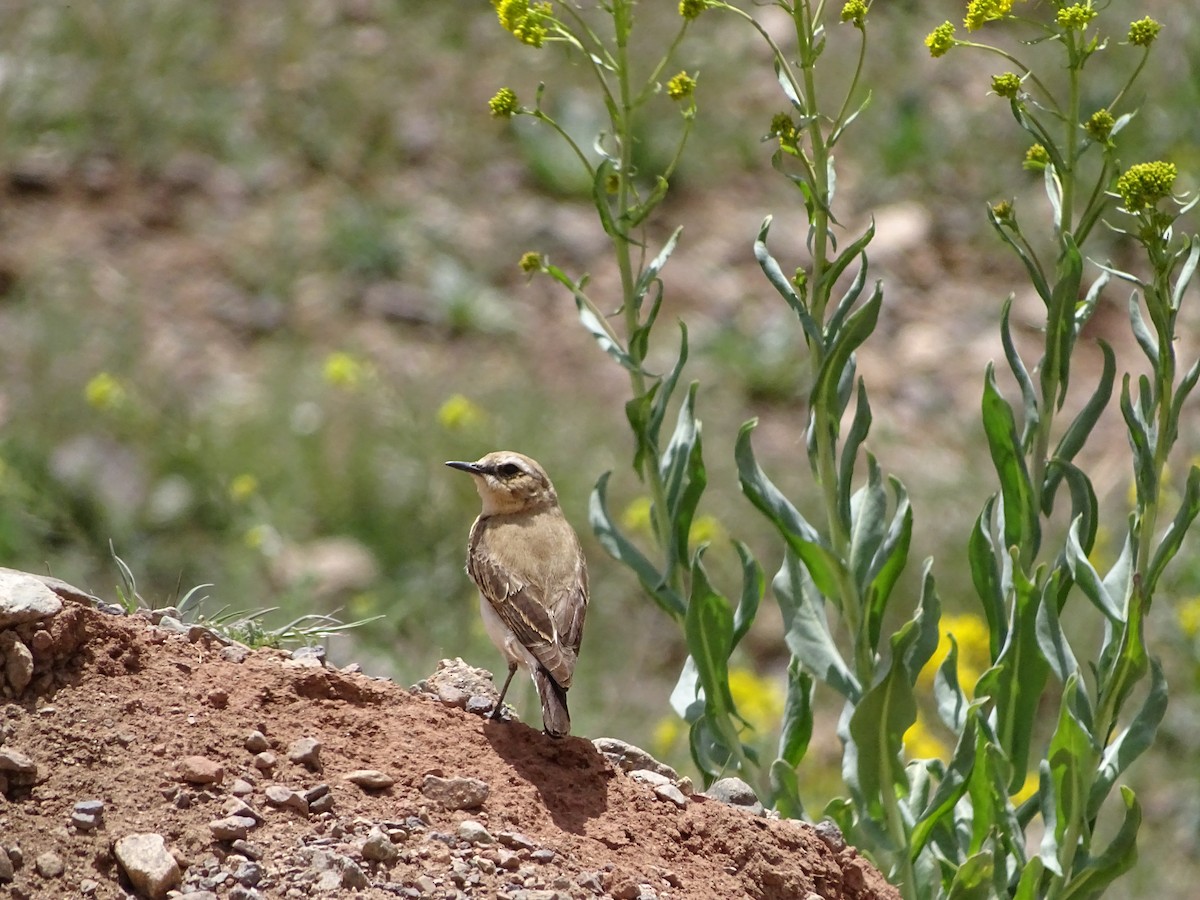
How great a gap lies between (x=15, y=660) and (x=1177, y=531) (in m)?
3.09

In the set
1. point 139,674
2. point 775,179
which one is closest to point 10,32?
point 775,179

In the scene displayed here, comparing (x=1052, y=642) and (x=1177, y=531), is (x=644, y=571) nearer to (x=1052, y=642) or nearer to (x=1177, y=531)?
(x=1052, y=642)

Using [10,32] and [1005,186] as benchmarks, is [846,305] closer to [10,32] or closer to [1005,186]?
[1005,186]

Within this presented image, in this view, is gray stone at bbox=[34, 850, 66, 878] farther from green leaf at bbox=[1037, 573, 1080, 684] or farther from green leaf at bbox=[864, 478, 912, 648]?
green leaf at bbox=[1037, 573, 1080, 684]

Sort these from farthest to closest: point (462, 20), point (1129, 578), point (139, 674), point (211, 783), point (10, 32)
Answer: point (462, 20) → point (10, 32) → point (1129, 578) → point (139, 674) → point (211, 783)

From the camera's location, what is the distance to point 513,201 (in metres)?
13.6

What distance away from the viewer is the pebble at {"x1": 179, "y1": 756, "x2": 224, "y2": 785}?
4.01 meters

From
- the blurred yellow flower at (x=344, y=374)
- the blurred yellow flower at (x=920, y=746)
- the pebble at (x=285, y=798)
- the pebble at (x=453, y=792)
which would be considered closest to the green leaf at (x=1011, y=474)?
the pebble at (x=453, y=792)

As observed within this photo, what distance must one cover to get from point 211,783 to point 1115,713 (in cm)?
242

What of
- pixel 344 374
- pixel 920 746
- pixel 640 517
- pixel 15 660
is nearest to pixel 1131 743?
pixel 15 660

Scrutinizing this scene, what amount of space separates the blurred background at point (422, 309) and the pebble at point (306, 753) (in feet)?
11.3

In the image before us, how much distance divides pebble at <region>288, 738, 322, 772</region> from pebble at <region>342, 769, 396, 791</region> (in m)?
0.08

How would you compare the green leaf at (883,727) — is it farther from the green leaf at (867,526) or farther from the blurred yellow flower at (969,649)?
the blurred yellow flower at (969,649)

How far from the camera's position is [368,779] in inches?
165
